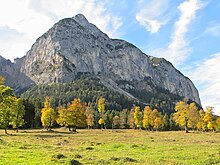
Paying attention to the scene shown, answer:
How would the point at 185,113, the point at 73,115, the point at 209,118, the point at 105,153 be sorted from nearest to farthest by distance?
the point at 105,153
the point at 185,113
the point at 73,115
the point at 209,118

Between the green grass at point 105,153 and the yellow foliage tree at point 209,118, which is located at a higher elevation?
the yellow foliage tree at point 209,118

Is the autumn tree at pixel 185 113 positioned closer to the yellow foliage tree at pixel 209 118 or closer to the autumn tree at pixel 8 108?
the yellow foliage tree at pixel 209 118

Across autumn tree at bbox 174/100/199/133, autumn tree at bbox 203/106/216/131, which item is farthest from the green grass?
autumn tree at bbox 203/106/216/131

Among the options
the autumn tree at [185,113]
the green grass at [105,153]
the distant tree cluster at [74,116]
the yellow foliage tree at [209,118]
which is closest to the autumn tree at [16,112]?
the distant tree cluster at [74,116]

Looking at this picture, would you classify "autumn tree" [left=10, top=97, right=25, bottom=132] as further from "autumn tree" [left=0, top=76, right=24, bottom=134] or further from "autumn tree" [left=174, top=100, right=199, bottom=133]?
"autumn tree" [left=174, top=100, right=199, bottom=133]

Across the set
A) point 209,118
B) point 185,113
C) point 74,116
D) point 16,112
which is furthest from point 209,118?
point 16,112

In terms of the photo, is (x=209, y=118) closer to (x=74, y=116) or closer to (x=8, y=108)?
(x=74, y=116)

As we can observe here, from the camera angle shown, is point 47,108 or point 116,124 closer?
point 47,108

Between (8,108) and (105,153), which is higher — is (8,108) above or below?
above

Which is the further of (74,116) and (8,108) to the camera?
(74,116)

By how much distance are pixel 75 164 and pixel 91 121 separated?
418ft

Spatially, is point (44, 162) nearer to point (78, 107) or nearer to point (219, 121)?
point (78, 107)

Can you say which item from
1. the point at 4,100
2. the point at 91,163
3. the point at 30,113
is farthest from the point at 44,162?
the point at 30,113

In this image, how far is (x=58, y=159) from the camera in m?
27.5
